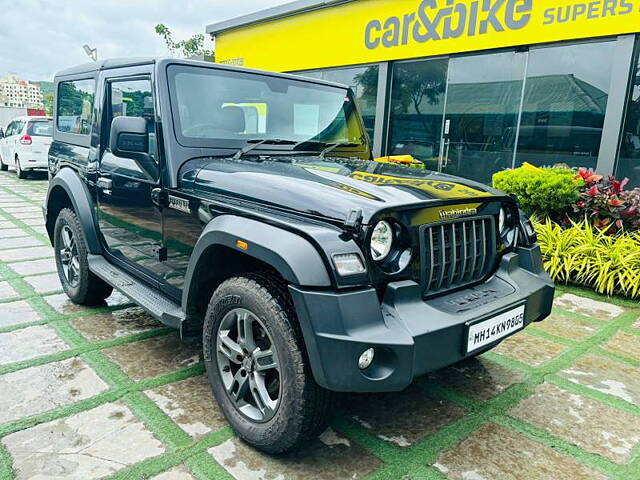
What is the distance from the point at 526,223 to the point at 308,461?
176 centimetres

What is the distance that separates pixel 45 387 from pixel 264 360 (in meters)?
1.47

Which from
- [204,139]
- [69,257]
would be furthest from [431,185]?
[69,257]

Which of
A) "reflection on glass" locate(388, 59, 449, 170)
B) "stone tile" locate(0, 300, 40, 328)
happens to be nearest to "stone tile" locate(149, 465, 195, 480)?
"stone tile" locate(0, 300, 40, 328)

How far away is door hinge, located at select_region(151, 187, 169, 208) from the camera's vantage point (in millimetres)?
2864

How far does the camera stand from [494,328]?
2266 millimetres

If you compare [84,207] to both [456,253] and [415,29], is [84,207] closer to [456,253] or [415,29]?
[456,253]

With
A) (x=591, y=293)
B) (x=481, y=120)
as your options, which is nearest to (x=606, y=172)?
(x=481, y=120)

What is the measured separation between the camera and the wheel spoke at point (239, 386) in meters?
2.31

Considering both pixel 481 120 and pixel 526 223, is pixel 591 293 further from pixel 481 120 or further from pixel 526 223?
pixel 481 120

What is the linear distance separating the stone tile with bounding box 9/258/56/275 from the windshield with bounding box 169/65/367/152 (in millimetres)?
3124

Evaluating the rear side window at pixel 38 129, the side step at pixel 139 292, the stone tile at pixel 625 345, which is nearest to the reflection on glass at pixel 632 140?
the stone tile at pixel 625 345

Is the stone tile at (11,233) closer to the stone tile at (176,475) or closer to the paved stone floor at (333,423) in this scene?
the paved stone floor at (333,423)

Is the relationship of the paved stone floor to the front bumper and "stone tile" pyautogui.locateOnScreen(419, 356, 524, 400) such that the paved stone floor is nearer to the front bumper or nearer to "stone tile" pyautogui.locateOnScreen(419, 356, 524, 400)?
"stone tile" pyautogui.locateOnScreen(419, 356, 524, 400)

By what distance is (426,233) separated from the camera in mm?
2189
